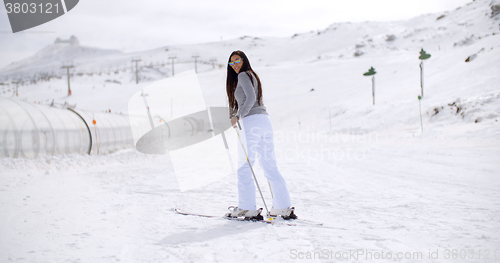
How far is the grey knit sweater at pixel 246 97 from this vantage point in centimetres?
346

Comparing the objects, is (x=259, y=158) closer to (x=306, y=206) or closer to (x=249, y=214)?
(x=249, y=214)

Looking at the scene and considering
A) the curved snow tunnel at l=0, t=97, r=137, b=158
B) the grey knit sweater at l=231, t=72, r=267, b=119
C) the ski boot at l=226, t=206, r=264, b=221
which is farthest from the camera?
the curved snow tunnel at l=0, t=97, r=137, b=158

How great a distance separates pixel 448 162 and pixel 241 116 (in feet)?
22.2

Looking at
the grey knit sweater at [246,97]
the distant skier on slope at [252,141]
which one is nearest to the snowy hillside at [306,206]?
the distant skier on slope at [252,141]

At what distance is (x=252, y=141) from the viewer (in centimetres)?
353

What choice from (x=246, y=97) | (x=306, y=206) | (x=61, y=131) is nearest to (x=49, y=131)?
(x=61, y=131)

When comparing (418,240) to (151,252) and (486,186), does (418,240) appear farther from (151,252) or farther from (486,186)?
(486,186)

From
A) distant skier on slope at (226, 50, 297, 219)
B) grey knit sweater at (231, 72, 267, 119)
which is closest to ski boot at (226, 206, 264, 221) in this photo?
distant skier on slope at (226, 50, 297, 219)

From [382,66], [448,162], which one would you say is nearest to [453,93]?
[448,162]

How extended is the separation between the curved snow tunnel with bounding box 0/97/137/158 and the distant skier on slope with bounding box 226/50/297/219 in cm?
730

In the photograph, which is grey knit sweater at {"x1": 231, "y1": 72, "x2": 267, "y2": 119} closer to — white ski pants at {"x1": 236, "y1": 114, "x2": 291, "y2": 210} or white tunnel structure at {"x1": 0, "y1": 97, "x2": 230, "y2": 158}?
white ski pants at {"x1": 236, "y1": 114, "x2": 291, "y2": 210}

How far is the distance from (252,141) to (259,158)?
0.71ft

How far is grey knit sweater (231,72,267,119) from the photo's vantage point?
136 inches

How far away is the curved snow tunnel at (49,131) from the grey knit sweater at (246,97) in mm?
7326
